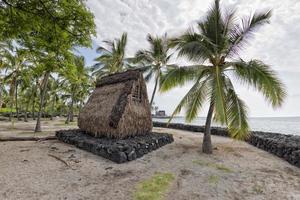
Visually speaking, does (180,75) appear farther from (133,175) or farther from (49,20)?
(49,20)

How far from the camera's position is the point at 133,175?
5562 mm

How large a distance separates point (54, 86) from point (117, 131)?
2508 cm

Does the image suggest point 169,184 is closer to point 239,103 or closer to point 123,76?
point 239,103

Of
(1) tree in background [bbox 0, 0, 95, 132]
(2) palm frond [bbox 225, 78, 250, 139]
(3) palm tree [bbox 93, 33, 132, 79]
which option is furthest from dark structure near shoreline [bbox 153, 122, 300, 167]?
(3) palm tree [bbox 93, 33, 132, 79]

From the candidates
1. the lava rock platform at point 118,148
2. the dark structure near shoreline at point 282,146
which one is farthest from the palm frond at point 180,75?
the lava rock platform at point 118,148

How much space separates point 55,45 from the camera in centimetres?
592

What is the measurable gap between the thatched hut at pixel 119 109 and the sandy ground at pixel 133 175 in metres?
1.64

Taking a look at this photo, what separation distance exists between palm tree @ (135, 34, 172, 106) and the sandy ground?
33.1ft

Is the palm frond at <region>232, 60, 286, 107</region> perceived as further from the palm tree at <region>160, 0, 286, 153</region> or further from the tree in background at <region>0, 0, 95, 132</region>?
the tree in background at <region>0, 0, 95, 132</region>

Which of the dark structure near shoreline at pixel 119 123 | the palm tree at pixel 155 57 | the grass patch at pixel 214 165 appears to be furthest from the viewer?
the palm tree at pixel 155 57

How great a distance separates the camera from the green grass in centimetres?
422

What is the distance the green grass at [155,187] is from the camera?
4.22 meters

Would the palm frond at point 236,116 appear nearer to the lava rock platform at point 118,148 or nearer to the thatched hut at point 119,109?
the lava rock platform at point 118,148

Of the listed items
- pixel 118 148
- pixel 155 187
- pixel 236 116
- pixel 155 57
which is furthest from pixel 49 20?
pixel 155 57
